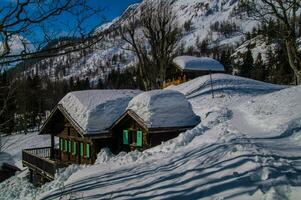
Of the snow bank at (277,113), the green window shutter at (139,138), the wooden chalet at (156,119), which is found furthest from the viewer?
the green window shutter at (139,138)

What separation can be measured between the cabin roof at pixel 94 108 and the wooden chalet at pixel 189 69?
21597 mm

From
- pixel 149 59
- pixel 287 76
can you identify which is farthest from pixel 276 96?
pixel 287 76

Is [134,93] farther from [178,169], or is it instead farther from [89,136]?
[178,169]

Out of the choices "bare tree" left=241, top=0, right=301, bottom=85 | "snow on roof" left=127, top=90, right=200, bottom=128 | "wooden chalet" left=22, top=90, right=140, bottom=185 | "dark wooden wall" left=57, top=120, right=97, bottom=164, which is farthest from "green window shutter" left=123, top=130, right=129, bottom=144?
"bare tree" left=241, top=0, right=301, bottom=85

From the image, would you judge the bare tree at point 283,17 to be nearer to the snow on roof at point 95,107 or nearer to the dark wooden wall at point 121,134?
→ the snow on roof at point 95,107

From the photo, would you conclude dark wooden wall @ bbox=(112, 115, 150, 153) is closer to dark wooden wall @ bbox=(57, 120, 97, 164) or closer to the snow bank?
dark wooden wall @ bbox=(57, 120, 97, 164)

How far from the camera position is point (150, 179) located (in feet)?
34.1

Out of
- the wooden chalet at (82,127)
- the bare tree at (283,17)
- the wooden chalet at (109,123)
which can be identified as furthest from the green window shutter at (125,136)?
the bare tree at (283,17)

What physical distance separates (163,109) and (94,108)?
21.1 feet

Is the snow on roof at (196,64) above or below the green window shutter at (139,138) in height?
above

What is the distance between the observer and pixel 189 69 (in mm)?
49188

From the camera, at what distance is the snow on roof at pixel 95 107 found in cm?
2486

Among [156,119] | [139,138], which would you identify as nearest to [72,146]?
[139,138]

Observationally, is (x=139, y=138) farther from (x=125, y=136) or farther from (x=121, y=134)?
(x=121, y=134)
